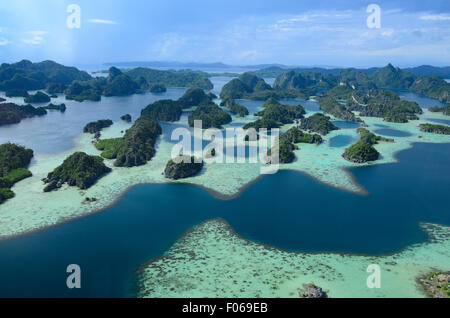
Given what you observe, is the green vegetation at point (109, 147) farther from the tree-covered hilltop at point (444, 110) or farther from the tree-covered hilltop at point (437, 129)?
the tree-covered hilltop at point (444, 110)

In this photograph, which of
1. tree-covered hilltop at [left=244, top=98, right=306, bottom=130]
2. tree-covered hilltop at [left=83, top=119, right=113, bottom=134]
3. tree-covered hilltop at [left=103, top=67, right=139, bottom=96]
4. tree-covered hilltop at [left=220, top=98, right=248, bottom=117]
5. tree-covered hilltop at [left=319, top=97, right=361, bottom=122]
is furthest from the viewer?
tree-covered hilltop at [left=103, top=67, right=139, bottom=96]

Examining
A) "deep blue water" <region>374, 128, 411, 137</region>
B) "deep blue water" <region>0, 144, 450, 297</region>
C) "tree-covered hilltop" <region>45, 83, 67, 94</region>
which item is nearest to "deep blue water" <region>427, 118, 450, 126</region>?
"deep blue water" <region>374, 128, 411, 137</region>

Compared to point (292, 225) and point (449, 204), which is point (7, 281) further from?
point (449, 204)

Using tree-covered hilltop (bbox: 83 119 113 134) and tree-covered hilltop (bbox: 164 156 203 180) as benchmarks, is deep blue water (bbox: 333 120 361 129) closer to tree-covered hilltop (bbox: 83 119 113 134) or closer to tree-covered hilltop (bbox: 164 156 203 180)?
tree-covered hilltop (bbox: 164 156 203 180)

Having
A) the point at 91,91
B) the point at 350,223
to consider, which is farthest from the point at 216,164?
the point at 91,91

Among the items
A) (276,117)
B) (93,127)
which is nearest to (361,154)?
(276,117)

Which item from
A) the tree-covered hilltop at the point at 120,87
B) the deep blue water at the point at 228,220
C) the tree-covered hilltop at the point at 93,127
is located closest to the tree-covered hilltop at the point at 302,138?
the deep blue water at the point at 228,220

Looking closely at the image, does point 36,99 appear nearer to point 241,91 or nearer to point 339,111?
point 241,91
